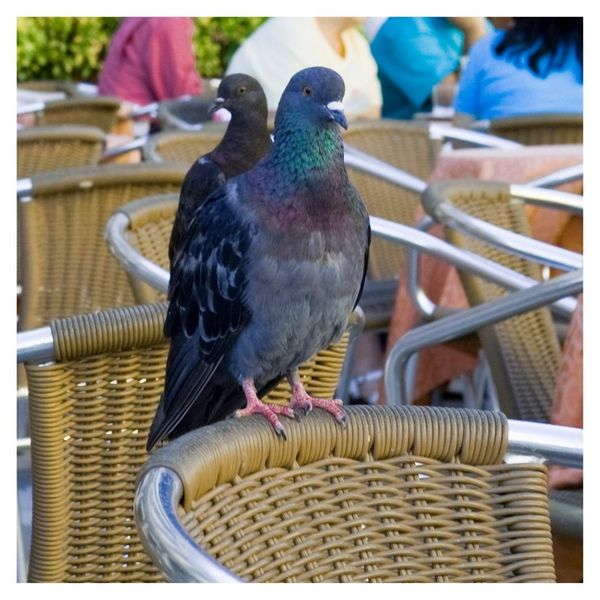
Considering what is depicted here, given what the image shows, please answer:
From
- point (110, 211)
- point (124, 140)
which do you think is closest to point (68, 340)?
point (110, 211)

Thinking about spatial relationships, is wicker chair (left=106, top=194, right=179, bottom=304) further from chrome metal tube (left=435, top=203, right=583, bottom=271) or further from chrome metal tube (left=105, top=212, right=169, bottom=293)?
chrome metal tube (left=435, top=203, right=583, bottom=271)

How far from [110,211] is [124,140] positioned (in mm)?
2074

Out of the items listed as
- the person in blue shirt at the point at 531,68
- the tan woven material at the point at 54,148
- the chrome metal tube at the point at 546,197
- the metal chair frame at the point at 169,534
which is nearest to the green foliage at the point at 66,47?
the person in blue shirt at the point at 531,68

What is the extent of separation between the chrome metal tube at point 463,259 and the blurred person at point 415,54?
10.8 feet

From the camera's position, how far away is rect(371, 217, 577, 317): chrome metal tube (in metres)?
2.71

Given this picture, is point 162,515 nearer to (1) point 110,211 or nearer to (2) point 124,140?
(1) point 110,211

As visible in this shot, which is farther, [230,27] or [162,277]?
[230,27]

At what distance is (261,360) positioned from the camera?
5.70 feet

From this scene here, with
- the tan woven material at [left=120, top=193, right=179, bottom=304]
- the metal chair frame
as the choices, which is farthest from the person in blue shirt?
the metal chair frame

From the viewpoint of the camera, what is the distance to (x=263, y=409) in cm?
146

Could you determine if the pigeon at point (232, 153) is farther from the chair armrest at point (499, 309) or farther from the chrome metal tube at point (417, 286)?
the chrome metal tube at point (417, 286)

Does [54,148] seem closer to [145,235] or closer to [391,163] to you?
[391,163]

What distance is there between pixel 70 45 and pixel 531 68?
4278 millimetres
